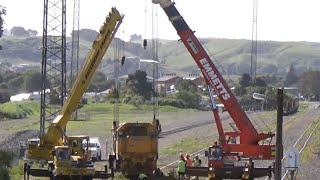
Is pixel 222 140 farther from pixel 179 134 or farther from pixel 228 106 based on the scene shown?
pixel 179 134

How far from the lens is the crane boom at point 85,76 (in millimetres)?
35812

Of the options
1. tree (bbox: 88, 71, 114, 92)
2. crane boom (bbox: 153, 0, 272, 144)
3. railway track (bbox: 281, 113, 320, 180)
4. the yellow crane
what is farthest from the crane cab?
tree (bbox: 88, 71, 114, 92)

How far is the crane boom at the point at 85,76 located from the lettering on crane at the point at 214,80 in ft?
13.7

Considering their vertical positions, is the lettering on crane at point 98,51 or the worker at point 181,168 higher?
the lettering on crane at point 98,51

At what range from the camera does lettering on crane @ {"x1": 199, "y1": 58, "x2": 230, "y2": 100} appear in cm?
3781

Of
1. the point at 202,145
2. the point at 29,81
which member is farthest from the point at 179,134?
the point at 29,81

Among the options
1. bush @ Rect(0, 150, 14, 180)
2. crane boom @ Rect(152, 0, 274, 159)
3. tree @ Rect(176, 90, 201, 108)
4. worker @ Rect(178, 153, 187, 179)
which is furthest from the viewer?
tree @ Rect(176, 90, 201, 108)

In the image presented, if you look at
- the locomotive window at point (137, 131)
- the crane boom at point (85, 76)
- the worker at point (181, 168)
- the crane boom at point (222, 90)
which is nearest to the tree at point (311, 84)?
the crane boom at point (222, 90)

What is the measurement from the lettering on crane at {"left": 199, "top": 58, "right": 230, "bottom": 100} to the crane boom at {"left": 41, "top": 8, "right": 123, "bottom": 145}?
4.16 meters

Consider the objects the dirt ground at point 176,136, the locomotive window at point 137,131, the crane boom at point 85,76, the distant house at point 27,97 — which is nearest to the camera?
the locomotive window at point 137,131

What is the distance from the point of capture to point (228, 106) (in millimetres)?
38000

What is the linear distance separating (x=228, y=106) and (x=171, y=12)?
185 inches

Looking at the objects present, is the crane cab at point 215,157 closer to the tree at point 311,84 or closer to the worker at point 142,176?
the worker at point 142,176

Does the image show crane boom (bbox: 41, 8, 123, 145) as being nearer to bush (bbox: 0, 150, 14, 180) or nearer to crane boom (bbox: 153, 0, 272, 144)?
bush (bbox: 0, 150, 14, 180)
